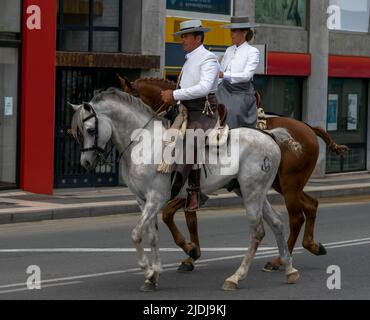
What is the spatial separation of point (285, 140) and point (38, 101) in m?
9.45

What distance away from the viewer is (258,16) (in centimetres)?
2583

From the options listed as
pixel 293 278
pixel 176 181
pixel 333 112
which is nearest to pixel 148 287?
pixel 176 181

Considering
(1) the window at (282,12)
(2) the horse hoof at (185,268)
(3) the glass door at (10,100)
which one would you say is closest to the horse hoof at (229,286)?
(2) the horse hoof at (185,268)

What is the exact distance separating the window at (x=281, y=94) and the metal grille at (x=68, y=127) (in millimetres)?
4780

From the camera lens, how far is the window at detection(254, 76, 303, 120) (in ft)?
84.7

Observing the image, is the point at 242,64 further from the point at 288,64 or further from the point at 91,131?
the point at 288,64

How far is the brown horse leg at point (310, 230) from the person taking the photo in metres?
12.8

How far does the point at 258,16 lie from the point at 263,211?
592 inches

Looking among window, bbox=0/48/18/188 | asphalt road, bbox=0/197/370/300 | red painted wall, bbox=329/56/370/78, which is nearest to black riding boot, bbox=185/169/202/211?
asphalt road, bbox=0/197/370/300

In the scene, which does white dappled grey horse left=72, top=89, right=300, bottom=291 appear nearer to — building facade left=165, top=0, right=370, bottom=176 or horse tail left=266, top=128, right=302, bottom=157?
horse tail left=266, top=128, right=302, bottom=157

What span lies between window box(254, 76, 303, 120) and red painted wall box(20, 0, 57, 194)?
6306mm

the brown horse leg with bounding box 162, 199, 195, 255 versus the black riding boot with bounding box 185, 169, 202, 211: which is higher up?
the black riding boot with bounding box 185, 169, 202, 211

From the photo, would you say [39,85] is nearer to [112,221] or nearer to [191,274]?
[112,221]

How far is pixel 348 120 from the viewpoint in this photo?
94.6 ft
